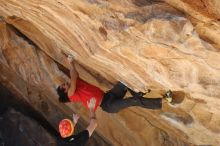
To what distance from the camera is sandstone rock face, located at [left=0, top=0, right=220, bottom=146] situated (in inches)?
147

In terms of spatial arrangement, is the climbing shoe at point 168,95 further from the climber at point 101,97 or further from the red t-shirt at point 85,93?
the red t-shirt at point 85,93

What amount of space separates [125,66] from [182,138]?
2.57 metres

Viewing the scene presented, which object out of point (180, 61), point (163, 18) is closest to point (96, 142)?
point (180, 61)

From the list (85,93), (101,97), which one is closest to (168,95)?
(101,97)

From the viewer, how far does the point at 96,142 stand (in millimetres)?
8930

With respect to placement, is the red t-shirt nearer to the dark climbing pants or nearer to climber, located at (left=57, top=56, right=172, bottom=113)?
climber, located at (left=57, top=56, right=172, bottom=113)

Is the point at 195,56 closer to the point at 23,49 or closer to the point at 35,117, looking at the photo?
the point at 23,49

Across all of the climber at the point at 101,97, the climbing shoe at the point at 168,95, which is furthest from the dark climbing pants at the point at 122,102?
the climbing shoe at the point at 168,95

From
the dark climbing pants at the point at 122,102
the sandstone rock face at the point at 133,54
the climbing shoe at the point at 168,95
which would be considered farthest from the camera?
Answer: the dark climbing pants at the point at 122,102

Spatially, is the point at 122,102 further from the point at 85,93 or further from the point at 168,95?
the point at 168,95

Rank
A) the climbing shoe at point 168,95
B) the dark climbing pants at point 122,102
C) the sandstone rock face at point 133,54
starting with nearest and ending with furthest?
the sandstone rock face at point 133,54, the climbing shoe at point 168,95, the dark climbing pants at point 122,102

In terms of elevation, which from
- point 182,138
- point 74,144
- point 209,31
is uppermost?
point 209,31

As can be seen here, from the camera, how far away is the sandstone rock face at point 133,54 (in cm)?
374

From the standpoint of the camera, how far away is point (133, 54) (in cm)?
448
